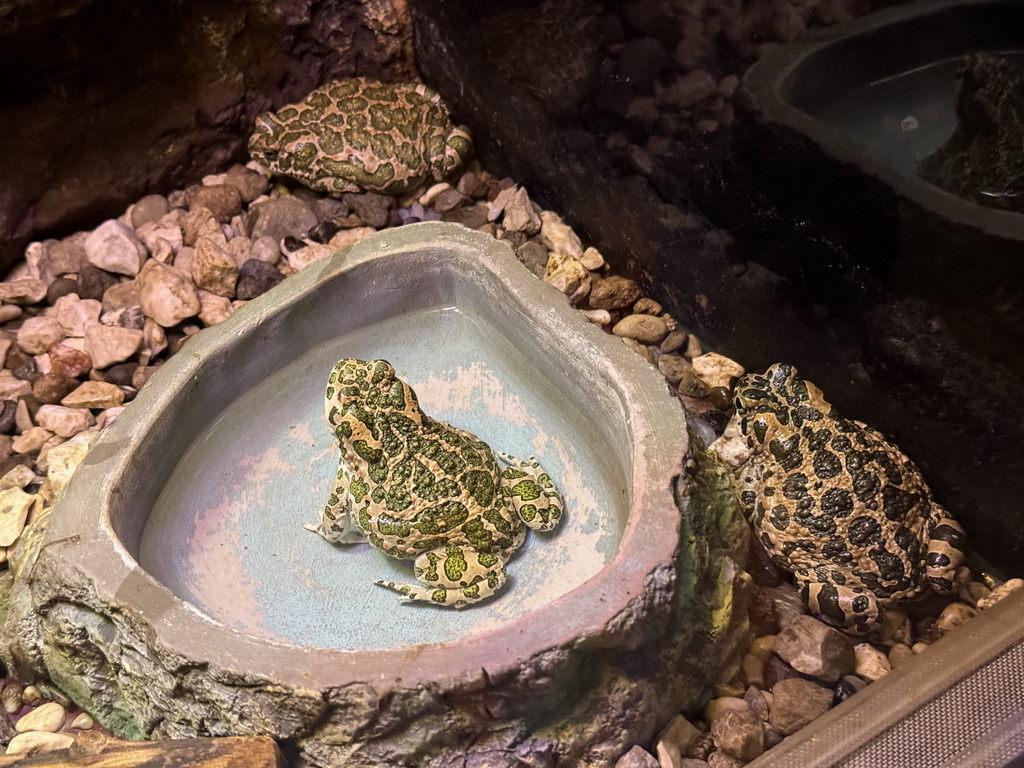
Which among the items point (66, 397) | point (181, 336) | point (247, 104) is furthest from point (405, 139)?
point (66, 397)

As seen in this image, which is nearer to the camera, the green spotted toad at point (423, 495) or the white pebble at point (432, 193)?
the green spotted toad at point (423, 495)

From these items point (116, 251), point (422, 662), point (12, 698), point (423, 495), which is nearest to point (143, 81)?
point (116, 251)

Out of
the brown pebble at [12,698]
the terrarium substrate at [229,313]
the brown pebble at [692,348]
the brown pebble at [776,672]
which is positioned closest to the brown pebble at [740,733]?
the terrarium substrate at [229,313]

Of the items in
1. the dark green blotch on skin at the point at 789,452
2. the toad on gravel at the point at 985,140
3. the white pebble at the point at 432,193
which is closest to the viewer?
A: the toad on gravel at the point at 985,140

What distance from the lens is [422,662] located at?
1919mm

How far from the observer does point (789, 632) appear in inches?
100

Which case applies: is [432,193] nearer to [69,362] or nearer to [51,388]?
[69,362]

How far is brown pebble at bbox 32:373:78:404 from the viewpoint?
10.7ft

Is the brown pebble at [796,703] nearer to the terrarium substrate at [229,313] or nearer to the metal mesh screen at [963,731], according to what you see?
the terrarium substrate at [229,313]

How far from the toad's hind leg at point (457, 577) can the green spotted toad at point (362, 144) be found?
2.13 meters

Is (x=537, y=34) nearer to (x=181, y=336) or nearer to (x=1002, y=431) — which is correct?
(x=181, y=336)

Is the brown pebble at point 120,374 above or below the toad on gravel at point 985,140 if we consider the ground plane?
below

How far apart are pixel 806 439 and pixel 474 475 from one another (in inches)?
48.4

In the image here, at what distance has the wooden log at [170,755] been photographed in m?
1.99
